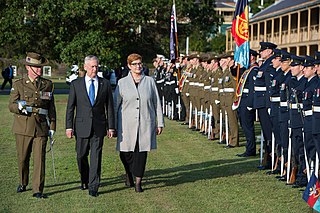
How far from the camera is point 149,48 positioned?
41406 mm

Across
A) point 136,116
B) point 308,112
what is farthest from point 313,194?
point 136,116

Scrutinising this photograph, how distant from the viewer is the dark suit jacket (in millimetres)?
11023

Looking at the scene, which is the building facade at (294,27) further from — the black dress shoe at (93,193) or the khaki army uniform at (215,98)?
the black dress shoe at (93,193)

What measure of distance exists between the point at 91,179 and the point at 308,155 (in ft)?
10.8

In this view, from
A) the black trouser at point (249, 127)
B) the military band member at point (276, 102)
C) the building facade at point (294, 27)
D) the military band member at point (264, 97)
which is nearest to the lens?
the military band member at point (276, 102)

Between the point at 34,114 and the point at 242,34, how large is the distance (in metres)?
6.93

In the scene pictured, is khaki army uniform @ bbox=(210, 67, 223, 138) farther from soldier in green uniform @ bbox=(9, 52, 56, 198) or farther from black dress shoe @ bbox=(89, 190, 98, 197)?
soldier in green uniform @ bbox=(9, 52, 56, 198)

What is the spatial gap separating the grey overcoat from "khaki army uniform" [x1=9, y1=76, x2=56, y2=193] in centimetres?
103

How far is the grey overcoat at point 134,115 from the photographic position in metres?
11.3

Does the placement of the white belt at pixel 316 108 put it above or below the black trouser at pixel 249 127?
above

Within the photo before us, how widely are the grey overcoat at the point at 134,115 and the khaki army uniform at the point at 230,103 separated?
6.32 metres

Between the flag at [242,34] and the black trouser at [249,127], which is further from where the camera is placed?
the flag at [242,34]

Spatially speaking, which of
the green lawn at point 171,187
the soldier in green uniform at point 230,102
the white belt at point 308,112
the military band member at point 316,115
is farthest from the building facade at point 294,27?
the military band member at point 316,115

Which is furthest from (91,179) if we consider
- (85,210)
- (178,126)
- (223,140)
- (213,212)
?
(178,126)
